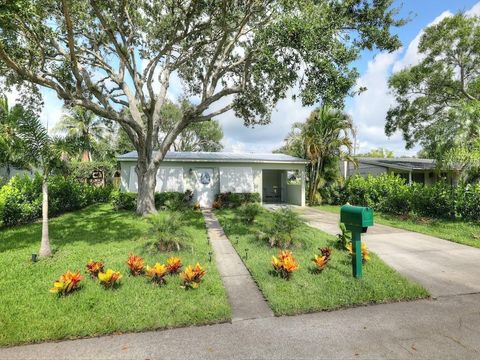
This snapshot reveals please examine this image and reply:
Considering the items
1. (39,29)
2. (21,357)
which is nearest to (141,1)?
(39,29)

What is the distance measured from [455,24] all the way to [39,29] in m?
19.2

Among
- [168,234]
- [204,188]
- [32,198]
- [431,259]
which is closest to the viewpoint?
[431,259]

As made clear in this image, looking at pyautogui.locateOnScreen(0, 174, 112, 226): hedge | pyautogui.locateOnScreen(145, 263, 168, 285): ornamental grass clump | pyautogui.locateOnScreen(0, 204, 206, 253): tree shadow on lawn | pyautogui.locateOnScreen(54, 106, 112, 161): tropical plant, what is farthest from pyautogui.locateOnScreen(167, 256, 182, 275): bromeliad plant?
pyautogui.locateOnScreen(54, 106, 112, 161): tropical plant

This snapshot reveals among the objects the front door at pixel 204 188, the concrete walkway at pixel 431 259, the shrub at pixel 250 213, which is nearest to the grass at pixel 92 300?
the shrub at pixel 250 213

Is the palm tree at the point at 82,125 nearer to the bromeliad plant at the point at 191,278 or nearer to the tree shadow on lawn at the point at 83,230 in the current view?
the tree shadow on lawn at the point at 83,230

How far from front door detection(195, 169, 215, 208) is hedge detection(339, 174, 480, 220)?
7.92 m

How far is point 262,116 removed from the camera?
14.2 m

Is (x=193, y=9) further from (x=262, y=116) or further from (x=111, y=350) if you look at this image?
(x=111, y=350)

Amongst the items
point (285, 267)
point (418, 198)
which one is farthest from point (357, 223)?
point (418, 198)

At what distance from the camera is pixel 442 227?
369 inches

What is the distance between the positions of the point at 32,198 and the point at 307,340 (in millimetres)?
10755

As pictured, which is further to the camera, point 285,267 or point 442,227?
point 442,227

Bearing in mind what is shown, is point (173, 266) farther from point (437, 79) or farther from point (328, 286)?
point (437, 79)

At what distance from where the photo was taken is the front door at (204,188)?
647 inches
